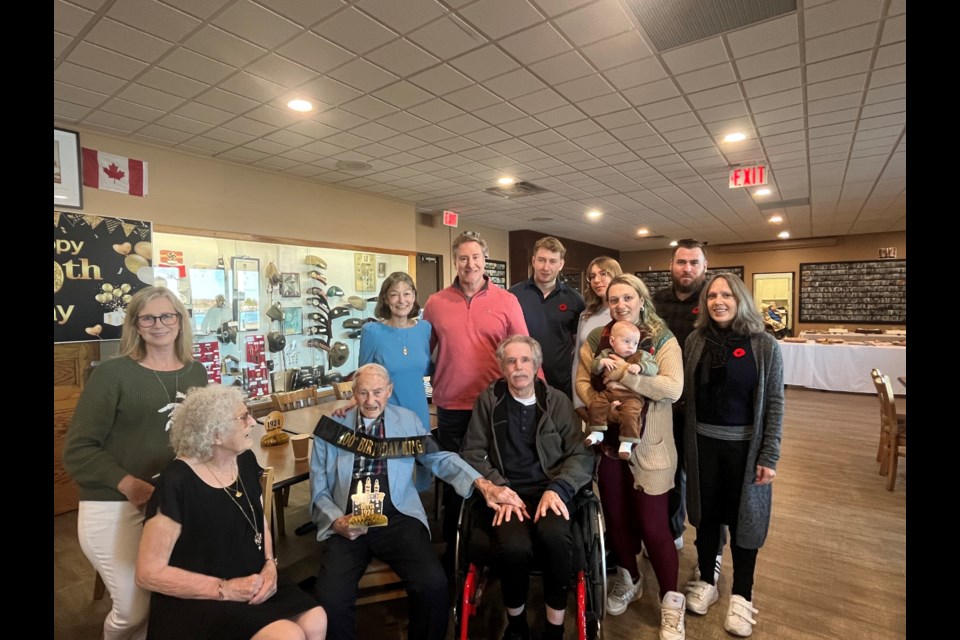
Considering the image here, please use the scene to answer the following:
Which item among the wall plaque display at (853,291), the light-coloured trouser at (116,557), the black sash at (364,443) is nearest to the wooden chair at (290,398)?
the black sash at (364,443)

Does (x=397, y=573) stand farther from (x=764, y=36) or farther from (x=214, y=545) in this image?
Result: (x=764, y=36)

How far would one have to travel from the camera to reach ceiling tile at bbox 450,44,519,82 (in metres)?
2.66

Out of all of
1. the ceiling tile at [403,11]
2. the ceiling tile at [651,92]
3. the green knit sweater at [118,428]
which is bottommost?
the green knit sweater at [118,428]

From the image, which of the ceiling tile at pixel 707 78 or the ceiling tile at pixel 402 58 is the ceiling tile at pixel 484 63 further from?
the ceiling tile at pixel 707 78

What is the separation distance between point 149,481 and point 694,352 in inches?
89.4

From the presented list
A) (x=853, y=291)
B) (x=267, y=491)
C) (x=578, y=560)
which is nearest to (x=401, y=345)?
(x=267, y=491)

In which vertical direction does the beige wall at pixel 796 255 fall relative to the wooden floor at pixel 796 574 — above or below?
above

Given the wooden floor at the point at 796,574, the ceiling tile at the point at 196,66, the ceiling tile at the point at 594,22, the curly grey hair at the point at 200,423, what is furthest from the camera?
the ceiling tile at the point at 196,66

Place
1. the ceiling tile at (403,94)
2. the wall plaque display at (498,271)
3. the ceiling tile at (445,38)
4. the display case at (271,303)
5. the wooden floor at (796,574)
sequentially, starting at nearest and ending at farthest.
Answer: the wooden floor at (796,574) < the ceiling tile at (445,38) < the ceiling tile at (403,94) < the display case at (271,303) < the wall plaque display at (498,271)

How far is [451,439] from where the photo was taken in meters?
2.34

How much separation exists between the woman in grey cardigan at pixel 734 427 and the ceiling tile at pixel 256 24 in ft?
8.27

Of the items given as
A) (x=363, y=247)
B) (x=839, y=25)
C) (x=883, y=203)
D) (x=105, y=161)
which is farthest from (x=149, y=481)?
(x=883, y=203)

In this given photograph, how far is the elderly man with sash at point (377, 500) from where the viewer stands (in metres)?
1.68

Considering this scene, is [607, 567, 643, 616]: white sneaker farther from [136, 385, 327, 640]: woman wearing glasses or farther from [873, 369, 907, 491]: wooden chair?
[873, 369, 907, 491]: wooden chair
